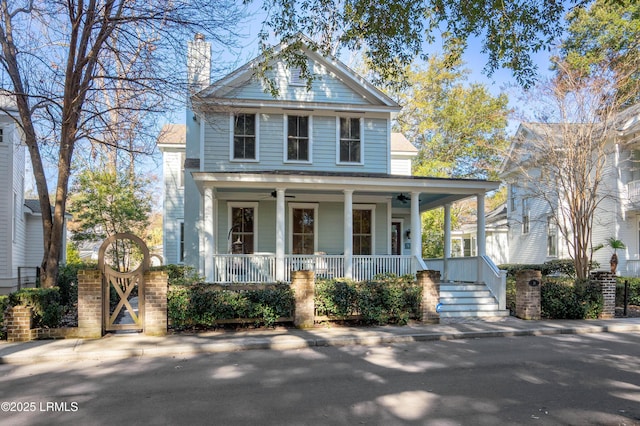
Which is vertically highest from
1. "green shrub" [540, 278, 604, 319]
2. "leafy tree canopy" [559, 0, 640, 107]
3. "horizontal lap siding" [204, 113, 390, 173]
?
"leafy tree canopy" [559, 0, 640, 107]

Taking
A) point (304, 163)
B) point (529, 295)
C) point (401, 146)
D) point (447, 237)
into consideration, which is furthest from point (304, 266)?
point (401, 146)

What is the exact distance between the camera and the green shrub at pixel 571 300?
1295cm

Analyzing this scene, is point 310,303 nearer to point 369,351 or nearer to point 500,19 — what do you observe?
point 369,351

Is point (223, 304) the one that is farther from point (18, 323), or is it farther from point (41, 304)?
point (18, 323)

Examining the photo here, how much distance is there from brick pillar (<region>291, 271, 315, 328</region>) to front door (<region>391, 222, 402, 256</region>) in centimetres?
831

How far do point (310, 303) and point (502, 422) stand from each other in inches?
257

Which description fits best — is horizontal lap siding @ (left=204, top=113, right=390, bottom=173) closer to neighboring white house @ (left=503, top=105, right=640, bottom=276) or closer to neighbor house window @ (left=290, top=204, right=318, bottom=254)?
neighbor house window @ (left=290, top=204, right=318, bottom=254)

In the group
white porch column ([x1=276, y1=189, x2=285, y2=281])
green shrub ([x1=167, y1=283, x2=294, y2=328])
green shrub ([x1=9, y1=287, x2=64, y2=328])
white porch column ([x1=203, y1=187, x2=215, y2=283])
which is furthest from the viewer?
white porch column ([x1=276, y1=189, x2=285, y2=281])

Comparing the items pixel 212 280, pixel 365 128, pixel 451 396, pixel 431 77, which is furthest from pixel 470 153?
pixel 451 396

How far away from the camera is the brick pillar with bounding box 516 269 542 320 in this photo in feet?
41.5

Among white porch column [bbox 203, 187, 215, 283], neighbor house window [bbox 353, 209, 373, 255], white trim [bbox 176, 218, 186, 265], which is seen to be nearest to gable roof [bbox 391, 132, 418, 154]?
neighbor house window [bbox 353, 209, 373, 255]

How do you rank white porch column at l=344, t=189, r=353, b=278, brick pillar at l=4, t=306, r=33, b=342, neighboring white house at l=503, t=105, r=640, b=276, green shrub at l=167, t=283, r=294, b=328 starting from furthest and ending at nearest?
neighboring white house at l=503, t=105, r=640, b=276 → white porch column at l=344, t=189, r=353, b=278 → green shrub at l=167, t=283, r=294, b=328 → brick pillar at l=4, t=306, r=33, b=342

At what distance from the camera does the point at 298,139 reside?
16.9 metres

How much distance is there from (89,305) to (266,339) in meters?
3.74
